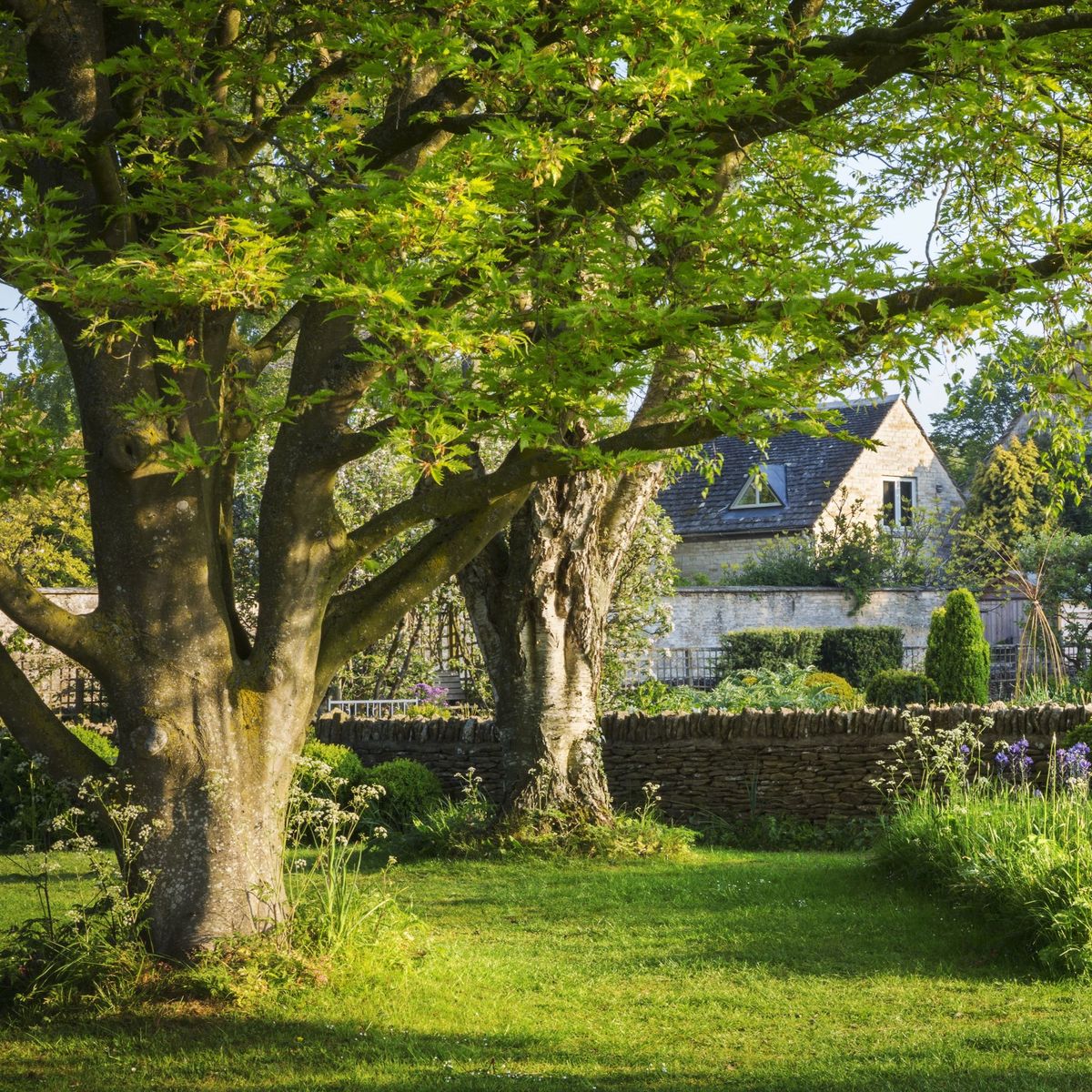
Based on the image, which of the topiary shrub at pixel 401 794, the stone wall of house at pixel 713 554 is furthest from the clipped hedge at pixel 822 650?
the topiary shrub at pixel 401 794

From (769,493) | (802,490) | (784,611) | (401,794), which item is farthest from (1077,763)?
(769,493)

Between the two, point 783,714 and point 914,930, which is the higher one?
point 783,714

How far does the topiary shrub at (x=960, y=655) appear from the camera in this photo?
17.2 metres

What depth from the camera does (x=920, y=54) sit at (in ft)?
20.4

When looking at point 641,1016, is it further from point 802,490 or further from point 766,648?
point 802,490

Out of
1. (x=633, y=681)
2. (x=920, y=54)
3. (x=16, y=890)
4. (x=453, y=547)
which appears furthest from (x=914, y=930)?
(x=633, y=681)

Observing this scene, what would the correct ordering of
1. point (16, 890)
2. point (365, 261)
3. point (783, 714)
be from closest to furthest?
point (365, 261)
point (16, 890)
point (783, 714)

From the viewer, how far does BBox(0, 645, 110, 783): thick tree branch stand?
6.41 m

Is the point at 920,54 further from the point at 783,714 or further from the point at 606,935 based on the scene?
the point at 783,714

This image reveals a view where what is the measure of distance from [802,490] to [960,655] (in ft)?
58.4

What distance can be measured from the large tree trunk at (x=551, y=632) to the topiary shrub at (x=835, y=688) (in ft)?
18.8

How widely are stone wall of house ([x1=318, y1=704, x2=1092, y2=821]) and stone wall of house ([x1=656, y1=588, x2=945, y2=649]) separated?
542 inches

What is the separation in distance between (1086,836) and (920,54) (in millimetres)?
4698

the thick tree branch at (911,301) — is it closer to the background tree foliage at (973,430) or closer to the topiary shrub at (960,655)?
the topiary shrub at (960,655)
